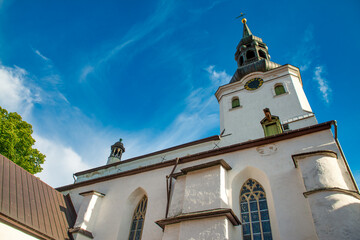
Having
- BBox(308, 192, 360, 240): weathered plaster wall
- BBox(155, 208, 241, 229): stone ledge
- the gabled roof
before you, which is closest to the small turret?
the gabled roof

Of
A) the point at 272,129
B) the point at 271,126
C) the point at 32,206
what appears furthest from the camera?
the point at 271,126

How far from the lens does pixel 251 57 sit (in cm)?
2259

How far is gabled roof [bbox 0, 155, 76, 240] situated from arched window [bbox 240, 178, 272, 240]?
6.55 metres

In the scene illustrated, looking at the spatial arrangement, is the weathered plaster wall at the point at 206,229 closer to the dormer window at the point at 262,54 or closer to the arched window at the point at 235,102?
the arched window at the point at 235,102

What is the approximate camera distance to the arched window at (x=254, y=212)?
294 inches

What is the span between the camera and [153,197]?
10250 millimetres

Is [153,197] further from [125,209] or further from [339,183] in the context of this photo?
[339,183]

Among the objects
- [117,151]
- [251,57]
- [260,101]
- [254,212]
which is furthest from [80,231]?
[251,57]

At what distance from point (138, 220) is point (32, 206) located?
3.97 meters

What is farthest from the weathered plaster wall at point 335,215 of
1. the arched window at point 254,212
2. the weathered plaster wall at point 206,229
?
the weathered plaster wall at point 206,229

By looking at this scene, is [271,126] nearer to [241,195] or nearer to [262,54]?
[241,195]

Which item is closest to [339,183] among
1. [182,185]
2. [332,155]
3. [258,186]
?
[332,155]

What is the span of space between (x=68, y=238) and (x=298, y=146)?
9080mm

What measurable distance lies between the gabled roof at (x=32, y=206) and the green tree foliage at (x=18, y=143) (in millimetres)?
4214
